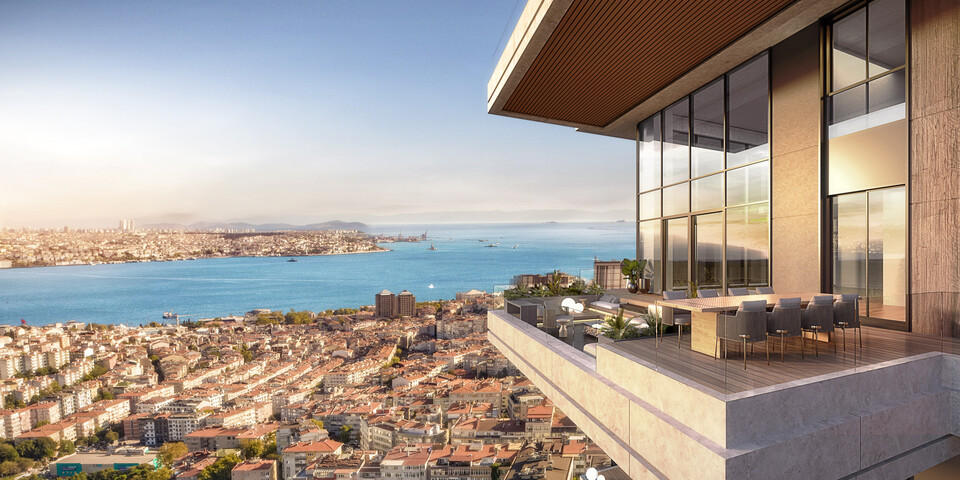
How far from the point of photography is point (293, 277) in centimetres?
8475

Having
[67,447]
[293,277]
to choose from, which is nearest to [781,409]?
[67,447]

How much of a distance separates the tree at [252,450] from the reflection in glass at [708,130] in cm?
2632

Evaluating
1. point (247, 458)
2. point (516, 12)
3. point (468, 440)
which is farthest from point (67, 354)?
point (516, 12)

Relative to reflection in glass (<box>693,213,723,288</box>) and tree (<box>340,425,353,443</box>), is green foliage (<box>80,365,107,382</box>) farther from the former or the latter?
reflection in glass (<box>693,213,723,288</box>)

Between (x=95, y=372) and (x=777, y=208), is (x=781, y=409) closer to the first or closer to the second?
(x=777, y=208)

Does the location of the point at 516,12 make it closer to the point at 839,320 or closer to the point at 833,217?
the point at 833,217

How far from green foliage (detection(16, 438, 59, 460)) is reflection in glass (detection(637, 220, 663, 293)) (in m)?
34.1

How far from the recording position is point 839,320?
5180 millimetres

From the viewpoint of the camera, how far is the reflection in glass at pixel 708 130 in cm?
1026

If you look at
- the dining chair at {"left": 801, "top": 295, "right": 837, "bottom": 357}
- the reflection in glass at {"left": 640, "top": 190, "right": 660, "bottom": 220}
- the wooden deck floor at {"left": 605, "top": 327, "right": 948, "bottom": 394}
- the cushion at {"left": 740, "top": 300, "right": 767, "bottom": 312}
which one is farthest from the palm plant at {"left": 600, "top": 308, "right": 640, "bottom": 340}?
the reflection in glass at {"left": 640, "top": 190, "right": 660, "bottom": 220}

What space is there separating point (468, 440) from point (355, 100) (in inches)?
1964

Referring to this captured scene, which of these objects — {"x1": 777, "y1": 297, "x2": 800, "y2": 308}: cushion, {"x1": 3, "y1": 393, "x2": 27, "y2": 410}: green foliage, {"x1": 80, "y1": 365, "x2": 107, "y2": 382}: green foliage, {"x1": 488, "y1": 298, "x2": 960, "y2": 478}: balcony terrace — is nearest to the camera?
{"x1": 488, "y1": 298, "x2": 960, "y2": 478}: balcony terrace

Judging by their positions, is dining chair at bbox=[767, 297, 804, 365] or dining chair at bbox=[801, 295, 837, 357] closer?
dining chair at bbox=[767, 297, 804, 365]

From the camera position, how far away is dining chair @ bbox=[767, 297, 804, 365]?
4902mm
